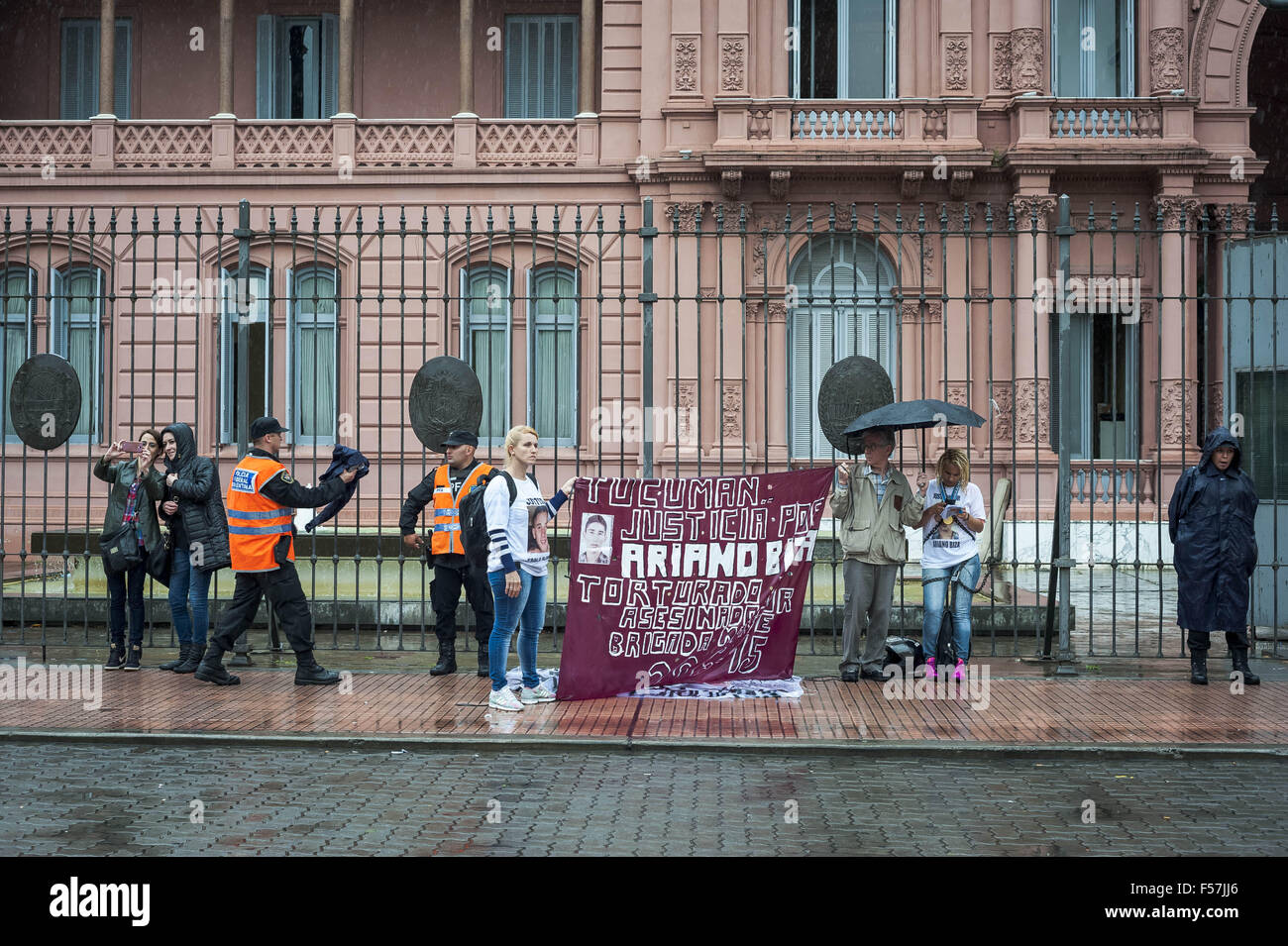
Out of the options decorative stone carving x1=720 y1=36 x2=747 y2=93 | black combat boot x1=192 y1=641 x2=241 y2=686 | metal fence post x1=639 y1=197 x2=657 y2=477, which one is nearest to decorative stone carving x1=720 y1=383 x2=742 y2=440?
decorative stone carving x1=720 y1=36 x2=747 y2=93

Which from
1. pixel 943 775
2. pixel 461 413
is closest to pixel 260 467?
pixel 461 413

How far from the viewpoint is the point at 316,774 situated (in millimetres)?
7422

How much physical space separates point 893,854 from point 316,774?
3.24 metres

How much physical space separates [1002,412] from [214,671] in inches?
545

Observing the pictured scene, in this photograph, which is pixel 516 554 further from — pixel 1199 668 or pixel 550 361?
pixel 550 361

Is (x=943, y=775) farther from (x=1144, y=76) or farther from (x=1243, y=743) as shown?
(x=1144, y=76)

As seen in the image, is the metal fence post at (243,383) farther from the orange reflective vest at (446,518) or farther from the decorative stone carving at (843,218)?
the decorative stone carving at (843,218)

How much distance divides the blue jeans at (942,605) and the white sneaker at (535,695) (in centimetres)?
296

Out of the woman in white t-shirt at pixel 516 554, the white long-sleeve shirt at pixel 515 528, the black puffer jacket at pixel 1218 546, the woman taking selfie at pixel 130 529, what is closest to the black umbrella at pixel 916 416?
the black puffer jacket at pixel 1218 546

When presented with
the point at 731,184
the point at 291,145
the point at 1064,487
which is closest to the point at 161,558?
the point at 1064,487

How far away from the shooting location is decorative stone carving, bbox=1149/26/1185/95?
20.8 metres

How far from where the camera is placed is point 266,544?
9.88m

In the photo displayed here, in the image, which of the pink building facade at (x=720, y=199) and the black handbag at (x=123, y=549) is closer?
the black handbag at (x=123, y=549)

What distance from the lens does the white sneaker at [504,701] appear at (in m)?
9.02
